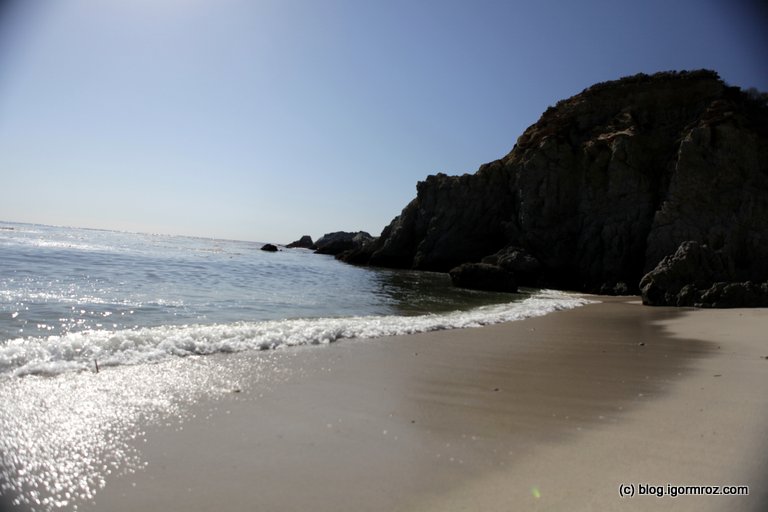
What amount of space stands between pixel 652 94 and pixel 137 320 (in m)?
39.6

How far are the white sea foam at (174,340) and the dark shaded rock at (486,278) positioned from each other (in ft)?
42.7

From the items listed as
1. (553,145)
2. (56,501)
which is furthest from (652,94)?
(56,501)

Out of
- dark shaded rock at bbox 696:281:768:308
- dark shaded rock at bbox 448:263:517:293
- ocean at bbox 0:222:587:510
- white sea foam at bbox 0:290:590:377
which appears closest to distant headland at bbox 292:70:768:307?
dark shaded rock at bbox 696:281:768:308

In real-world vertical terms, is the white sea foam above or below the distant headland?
below

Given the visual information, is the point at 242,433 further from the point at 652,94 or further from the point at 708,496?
the point at 652,94

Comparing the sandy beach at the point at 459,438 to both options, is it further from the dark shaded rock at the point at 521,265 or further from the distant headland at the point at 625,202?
the dark shaded rock at the point at 521,265

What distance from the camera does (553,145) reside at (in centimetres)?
3412

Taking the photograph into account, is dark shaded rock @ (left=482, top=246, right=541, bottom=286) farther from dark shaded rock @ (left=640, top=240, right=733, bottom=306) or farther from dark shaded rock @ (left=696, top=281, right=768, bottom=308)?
dark shaded rock @ (left=696, top=281, right=768, bottom=308)

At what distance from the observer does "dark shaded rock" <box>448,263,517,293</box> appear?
23.3 m

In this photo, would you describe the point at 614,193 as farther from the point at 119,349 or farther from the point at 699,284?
the point at 119,349

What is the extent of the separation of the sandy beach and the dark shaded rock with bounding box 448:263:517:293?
16483mm

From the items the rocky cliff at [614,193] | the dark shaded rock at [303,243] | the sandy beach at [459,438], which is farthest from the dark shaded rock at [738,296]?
the dark shaded rock at [303,243]

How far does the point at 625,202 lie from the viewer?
29.6m

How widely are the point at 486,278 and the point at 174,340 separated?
1898 centimetres
